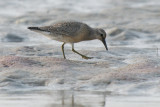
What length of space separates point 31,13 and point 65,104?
11375 mm

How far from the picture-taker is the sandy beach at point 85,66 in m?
8.20

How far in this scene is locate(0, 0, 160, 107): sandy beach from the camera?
8.20 metres

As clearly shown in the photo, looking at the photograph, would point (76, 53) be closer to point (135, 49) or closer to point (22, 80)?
point (135, 49)

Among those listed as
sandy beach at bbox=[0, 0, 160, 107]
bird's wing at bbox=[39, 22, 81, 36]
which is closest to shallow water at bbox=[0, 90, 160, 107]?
sandy beach at bbox=[0, 0, 160, 107]

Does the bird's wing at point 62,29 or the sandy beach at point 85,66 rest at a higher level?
the bird's wing at point 62,29

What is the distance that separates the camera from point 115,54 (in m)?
12.3

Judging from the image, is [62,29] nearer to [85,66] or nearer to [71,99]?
[85,66]

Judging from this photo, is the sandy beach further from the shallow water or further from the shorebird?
the shorebird

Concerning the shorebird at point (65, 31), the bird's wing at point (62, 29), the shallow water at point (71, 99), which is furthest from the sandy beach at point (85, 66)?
the bird's wing at point (62, 29)

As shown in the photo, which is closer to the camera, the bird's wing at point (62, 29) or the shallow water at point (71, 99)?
the shallow water at point (71, 99)

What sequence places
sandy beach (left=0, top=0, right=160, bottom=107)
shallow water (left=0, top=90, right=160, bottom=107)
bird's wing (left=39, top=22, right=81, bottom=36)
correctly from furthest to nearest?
1. bird's wing (left=39, top=22, right=81, bottom=36)
2. sandy beach (left=0, top=0, right=160, bottom=107)
3. shallow water (left=0, top=90, right=160, bottom=107)

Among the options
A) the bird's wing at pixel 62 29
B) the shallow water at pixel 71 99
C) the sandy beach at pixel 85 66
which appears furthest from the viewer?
the bird's wing at pixel 62 29

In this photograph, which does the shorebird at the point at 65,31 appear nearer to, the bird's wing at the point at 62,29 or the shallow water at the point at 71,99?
the bird's wing at the point at 62,29

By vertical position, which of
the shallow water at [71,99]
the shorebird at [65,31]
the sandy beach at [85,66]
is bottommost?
the shallow water at [71,99]
